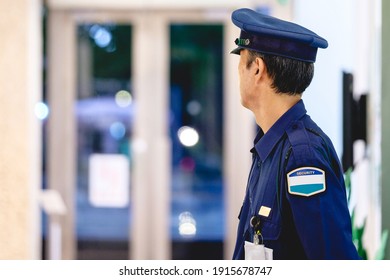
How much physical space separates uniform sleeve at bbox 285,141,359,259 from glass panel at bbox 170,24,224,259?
2875mm

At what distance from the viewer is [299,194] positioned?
1658 millimetres

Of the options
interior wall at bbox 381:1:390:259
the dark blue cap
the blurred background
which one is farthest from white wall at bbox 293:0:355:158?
the dark blue cap

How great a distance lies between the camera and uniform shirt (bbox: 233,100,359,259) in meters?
1.65

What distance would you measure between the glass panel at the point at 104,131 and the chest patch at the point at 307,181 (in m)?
3.04

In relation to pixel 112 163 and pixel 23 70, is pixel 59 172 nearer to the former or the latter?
pixel 112 163

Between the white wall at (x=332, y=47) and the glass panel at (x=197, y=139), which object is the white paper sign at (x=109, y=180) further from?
the white wall at (x=332, y=47)

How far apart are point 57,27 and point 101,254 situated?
1548 mm

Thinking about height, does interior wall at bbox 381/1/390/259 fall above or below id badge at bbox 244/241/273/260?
above

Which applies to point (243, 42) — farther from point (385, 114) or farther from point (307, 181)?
point (385, 114)

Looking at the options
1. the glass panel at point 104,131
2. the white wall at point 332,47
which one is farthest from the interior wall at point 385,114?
the glass panel at point 104,131

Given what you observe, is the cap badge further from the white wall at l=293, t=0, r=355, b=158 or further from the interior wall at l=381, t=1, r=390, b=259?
the white wall at l=293, t=0, r=355, b=158

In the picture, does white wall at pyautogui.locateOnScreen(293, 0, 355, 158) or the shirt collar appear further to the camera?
white wall at pyautogui.locateOnScreen(293, 0, 355, 158)

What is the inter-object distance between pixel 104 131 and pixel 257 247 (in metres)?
→ 2.96
